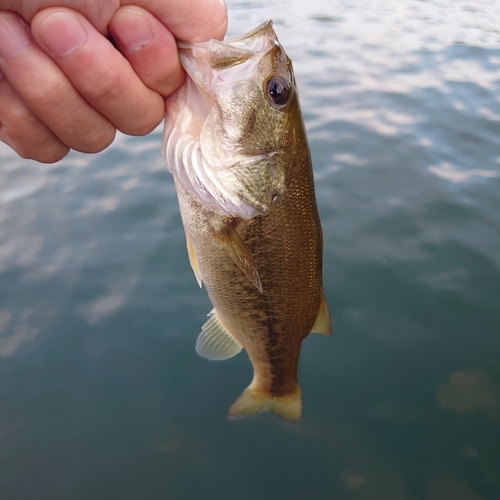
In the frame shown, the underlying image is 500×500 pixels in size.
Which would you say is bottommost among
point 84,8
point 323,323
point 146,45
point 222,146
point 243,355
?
point 243,355

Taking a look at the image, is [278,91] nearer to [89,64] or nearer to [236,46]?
[236,46]

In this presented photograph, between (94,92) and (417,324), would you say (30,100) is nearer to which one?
(94,92)

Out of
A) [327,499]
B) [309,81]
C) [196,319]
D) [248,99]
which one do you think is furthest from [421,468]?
[309,81]

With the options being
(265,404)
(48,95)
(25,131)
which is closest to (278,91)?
(48,95)

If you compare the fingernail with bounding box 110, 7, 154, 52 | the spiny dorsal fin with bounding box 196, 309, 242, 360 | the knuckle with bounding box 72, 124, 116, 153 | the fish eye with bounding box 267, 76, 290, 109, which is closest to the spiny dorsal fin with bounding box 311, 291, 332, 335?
the spiny dorsal fin with bounding box 196, 309, 242, 360

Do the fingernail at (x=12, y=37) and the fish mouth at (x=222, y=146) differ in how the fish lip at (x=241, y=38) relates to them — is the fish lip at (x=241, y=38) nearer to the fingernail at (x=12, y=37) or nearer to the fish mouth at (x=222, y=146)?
the fish mouth at (x=222, y=146)

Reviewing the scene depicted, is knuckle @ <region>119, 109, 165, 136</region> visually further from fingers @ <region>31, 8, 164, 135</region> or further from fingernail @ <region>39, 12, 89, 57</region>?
fingernail @ <region>39, 12, 89, 57</region>

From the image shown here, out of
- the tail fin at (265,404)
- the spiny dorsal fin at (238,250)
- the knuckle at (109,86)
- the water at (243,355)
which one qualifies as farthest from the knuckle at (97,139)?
the water at (243,355)
